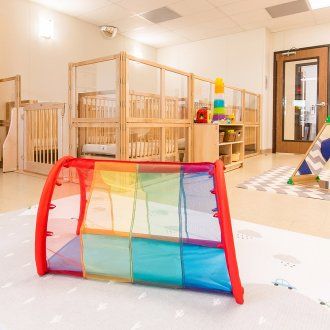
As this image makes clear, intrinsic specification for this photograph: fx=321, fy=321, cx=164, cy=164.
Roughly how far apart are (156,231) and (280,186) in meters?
2.26

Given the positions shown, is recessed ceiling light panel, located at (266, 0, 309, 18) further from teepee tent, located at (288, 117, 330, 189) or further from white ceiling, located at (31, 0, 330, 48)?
teepee tent, located at (288, 117, 330, 189)

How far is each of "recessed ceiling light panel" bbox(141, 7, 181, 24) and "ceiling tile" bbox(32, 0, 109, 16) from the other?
85 cm

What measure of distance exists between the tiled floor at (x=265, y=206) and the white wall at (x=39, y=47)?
6.99 ft

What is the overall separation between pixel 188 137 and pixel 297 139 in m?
3.72

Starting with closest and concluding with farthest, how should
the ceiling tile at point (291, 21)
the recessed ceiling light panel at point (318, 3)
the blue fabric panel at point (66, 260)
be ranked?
the blue fabric panel at point (66, 260)
the recessed ceiling light panel at point (318, 3)
the ceiling tile at point (291, 21)

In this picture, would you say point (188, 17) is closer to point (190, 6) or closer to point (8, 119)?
point (190, 6)

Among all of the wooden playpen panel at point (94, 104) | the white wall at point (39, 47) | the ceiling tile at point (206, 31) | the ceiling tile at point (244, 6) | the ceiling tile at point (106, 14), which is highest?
the ceiling tile at point (206, 31)

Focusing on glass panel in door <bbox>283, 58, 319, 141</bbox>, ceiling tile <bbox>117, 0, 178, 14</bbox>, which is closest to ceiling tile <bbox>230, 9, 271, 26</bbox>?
glass panel in door <bbox>283, 58, 319, 141</bbox>

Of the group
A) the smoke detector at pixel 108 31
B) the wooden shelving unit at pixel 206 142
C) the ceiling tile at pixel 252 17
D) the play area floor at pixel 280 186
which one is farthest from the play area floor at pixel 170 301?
the smoke detector at pixel 108 31

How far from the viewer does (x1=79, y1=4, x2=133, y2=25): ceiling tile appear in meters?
5.31

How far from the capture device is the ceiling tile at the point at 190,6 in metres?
5.15

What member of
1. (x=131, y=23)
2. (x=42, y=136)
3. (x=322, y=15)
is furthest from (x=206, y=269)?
(x=322, y=15)

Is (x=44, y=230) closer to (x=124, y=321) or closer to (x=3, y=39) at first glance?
(x=124, y=321)

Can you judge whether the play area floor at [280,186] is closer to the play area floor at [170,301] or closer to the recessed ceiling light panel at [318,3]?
the play area floor at [170,301]
